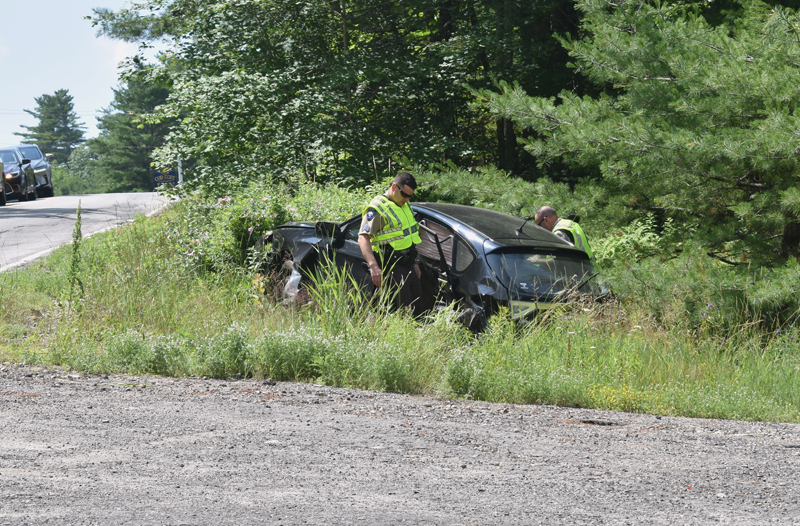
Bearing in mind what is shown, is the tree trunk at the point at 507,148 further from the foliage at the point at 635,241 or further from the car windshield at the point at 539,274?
the car windshield at the point at 539,274

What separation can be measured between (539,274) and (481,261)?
0.59 m

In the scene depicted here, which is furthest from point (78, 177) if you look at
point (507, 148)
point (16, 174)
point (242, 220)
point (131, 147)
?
point (242, 220)

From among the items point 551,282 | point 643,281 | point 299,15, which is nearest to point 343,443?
point 551,282

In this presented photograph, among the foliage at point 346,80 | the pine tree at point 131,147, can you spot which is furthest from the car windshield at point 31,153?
the pine tree at point 131,147

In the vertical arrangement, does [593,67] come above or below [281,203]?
above

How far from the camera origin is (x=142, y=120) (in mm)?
19094

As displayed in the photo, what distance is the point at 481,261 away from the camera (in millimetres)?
7355

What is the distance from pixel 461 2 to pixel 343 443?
48.6 ft

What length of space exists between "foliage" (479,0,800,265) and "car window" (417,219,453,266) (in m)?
3.40

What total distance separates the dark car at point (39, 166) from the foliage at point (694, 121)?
71.0ft

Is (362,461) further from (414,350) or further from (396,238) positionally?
(396,238)

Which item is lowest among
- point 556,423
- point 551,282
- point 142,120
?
point 556,423

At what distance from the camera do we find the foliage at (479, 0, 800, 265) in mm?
9141

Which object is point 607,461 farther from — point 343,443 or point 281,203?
point 281,203
